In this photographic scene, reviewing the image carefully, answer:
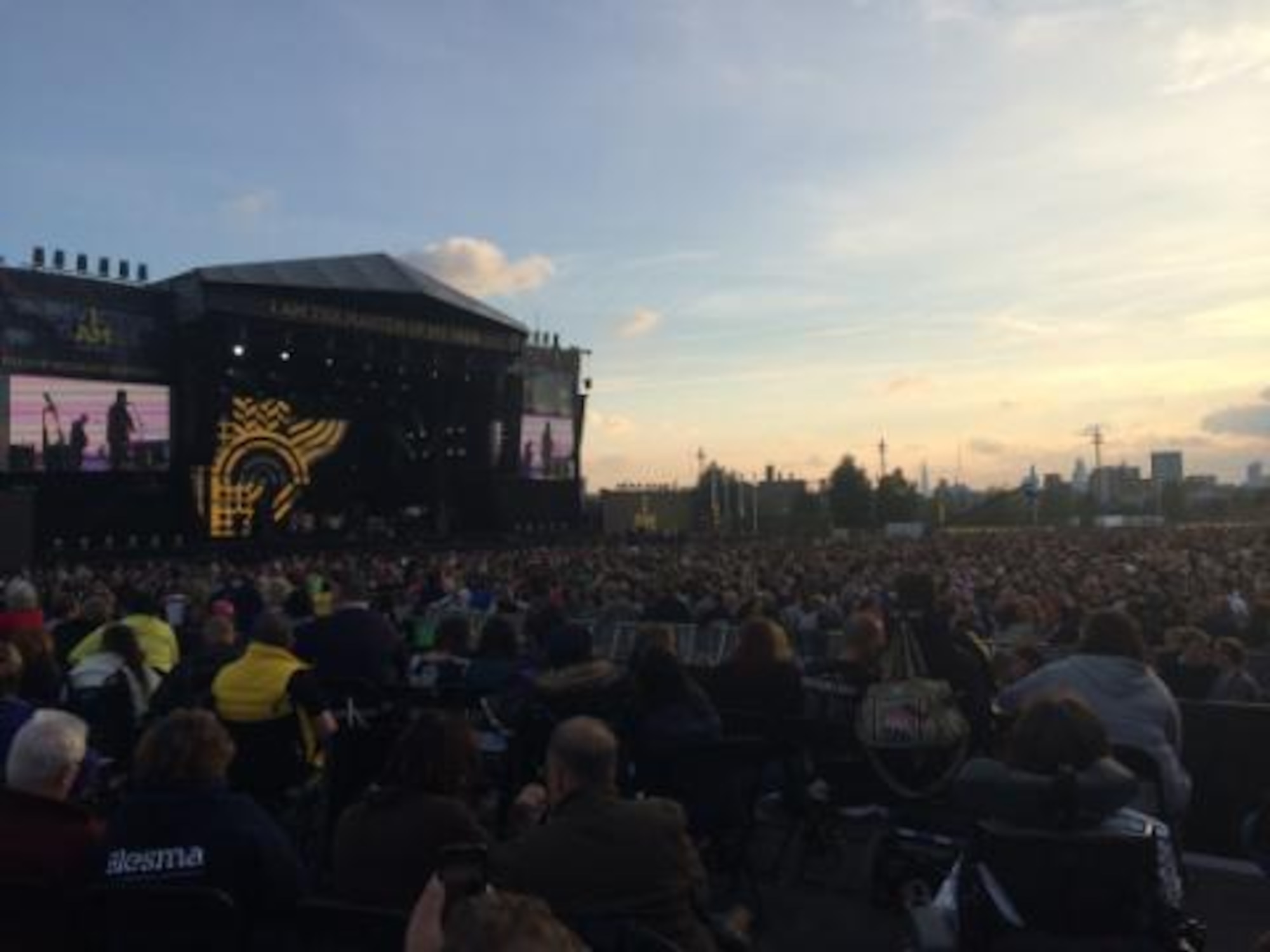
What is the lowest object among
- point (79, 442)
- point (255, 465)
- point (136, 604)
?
point (136, 604)

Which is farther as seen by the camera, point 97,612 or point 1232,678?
point 97,612

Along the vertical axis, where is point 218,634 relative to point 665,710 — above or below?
above

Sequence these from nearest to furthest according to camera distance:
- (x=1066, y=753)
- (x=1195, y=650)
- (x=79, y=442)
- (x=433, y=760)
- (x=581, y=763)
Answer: (x=581, y=763), (x=1066, y=753), (x=433, y=760), (x=1195, y=650), (x=79, y=442)

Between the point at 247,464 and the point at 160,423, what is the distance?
3.23m

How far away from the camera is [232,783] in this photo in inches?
228

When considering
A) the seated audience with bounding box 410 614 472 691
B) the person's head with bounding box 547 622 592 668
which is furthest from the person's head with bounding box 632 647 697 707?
the seated audience with bounding box 410 614 472 691

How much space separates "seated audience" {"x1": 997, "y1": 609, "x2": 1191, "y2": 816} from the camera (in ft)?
16.5

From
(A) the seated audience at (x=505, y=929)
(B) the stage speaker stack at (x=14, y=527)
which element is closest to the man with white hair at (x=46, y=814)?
(A) the seated audience at (x=505, y=929)

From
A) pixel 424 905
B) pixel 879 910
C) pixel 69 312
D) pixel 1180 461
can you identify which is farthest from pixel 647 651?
pixel 1180 461

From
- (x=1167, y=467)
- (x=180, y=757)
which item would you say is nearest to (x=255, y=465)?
(x=180, y=757)

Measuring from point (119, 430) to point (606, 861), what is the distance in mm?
28375

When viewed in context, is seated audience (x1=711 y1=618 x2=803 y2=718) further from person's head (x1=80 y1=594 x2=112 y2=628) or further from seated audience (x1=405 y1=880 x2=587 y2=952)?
person's head (x1=80 y1=594 x2=112 y2=628)

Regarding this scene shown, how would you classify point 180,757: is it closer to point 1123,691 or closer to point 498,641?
point 498,641

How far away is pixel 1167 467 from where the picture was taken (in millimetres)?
136625
